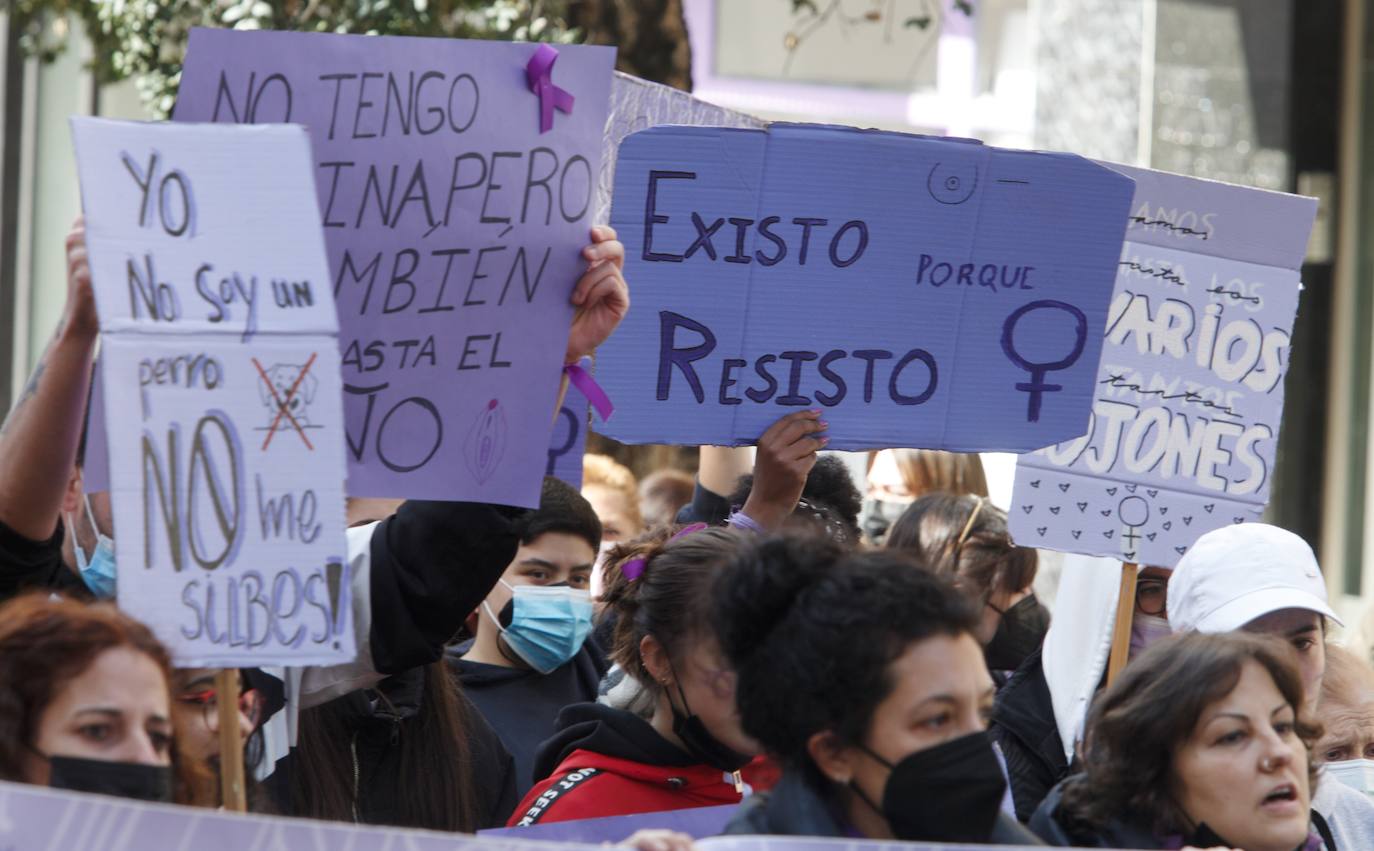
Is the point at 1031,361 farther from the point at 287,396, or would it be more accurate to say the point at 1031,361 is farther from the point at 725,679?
the point at 287,396

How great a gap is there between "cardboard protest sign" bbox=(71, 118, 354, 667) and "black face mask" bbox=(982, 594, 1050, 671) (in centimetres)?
237

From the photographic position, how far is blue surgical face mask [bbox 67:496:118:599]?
3.22 metres

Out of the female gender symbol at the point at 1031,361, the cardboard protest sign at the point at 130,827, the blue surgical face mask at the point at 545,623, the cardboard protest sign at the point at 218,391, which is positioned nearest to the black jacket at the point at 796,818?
the cardboard protest sign at the point at 130,827

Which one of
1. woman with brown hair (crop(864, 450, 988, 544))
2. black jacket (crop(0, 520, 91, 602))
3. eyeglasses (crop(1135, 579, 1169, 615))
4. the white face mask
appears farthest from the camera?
woman with brown hair (crop(864, 450, 988, 544))

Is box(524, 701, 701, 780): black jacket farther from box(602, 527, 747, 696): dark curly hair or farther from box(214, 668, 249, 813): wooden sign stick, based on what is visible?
box(214, 668, 249, 813): wooden sign stick

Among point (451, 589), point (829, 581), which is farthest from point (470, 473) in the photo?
point (829, 581)

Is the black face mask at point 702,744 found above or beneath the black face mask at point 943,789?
beneath

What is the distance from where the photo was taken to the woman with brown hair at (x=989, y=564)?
4492mm

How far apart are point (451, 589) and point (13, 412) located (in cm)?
73

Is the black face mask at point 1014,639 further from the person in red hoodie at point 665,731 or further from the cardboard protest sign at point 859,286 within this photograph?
the person in red hoodie at point 665,731

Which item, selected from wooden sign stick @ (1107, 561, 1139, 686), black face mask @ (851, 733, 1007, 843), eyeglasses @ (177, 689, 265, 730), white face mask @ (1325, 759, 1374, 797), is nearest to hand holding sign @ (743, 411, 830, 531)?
wooden sign stick @ (1107, 561, 1139, 686)

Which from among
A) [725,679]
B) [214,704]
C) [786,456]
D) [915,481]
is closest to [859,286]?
[786,456]

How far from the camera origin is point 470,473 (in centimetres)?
300

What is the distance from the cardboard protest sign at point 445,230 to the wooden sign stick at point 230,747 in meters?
0.54
